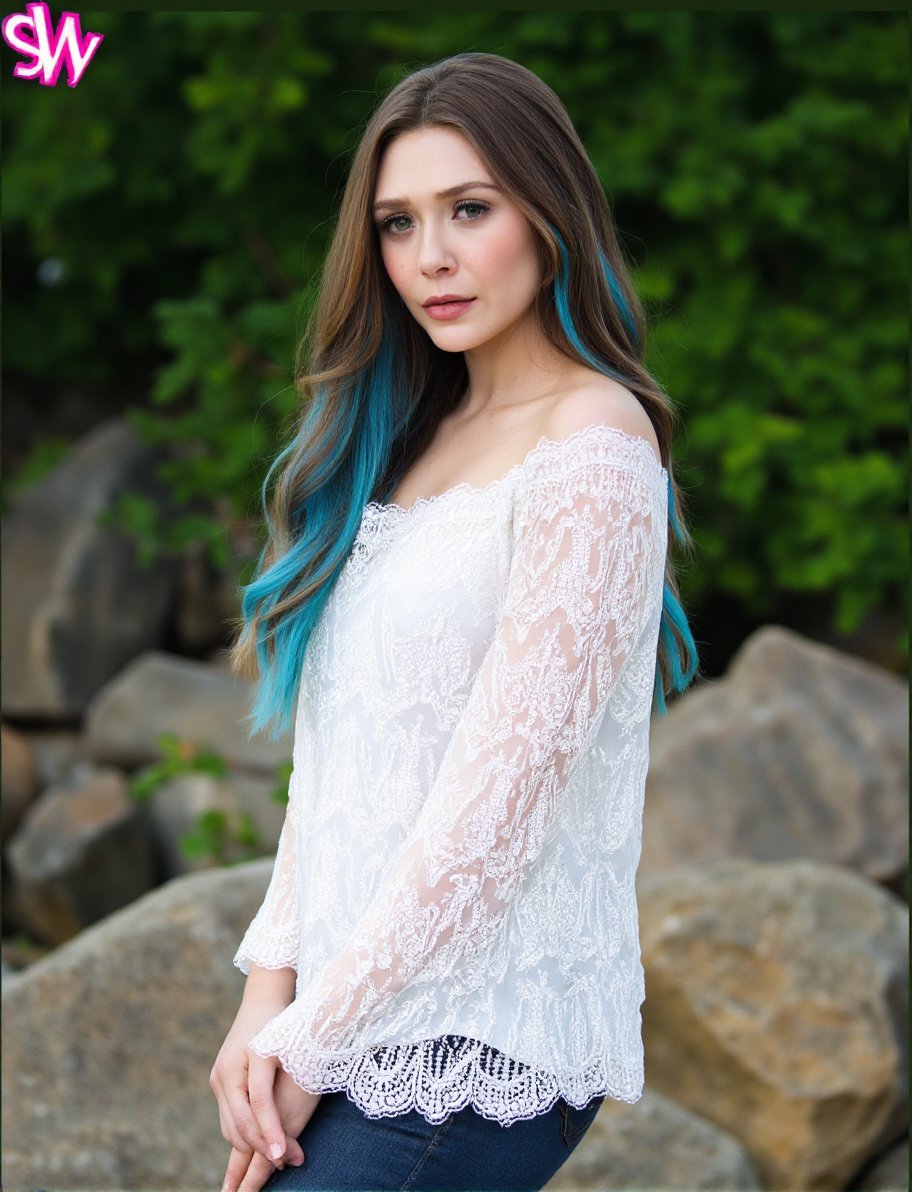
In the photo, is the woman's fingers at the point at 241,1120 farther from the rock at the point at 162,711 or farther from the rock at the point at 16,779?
the rock at the point at 16,779

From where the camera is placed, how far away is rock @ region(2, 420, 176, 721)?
586cm

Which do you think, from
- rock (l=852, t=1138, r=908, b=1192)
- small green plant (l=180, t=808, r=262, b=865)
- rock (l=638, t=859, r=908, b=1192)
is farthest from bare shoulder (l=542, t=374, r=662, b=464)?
Result: small green plant (l=180, t=808, r=262, b=865)

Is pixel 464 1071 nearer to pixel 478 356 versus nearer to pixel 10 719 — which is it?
pixel 478 356

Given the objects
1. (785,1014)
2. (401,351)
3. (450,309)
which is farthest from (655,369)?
(450,309)

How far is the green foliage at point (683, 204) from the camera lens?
5.01 m

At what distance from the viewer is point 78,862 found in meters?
4.77

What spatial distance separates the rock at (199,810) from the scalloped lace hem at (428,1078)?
3.22 m

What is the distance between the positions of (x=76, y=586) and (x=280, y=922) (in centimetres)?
441

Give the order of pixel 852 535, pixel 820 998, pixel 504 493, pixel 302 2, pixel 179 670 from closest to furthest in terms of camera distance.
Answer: pixel 504 493, pixel 302 2, pixel 820 998, pixel 852 535, pixel 179 670

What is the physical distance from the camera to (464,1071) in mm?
1460

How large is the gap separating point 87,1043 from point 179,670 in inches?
113

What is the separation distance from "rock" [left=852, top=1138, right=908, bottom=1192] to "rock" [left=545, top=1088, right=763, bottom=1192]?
0.47 meters

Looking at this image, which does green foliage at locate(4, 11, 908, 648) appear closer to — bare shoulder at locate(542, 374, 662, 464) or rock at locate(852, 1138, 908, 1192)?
rock at locate(852, 1138, 908, 1192)

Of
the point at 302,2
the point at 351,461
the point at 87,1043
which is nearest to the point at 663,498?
the point at 351,461
